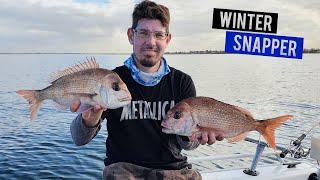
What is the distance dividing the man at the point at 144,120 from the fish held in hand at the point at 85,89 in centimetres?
38

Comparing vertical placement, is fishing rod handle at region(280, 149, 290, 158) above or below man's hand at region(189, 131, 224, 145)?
below

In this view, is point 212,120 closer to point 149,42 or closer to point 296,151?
point 149,42

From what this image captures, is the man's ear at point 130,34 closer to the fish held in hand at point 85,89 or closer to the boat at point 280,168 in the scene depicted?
the fish held in hand at point 85,89

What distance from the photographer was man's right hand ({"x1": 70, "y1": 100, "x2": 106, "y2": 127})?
12.8 ft

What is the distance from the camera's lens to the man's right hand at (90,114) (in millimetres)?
3906

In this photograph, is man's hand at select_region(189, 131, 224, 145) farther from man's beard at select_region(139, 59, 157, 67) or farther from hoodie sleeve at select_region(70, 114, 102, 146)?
hoodie sleeve at select_region(70, 114, 102, 146)

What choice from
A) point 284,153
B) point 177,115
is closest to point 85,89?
point 177,115

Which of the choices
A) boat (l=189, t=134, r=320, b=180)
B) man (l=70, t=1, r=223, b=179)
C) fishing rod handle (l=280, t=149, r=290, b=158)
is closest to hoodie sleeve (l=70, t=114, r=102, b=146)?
man (l=70, t=1, r=223, b=179)

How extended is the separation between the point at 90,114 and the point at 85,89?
36 cm

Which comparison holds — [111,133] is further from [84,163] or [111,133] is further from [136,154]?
→ [84,163]

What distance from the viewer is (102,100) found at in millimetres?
3814

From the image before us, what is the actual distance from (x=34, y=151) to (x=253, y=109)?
65.0ft

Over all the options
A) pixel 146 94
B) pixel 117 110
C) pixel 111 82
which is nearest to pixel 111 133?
pixel 117 110

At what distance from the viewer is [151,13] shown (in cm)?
442
